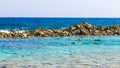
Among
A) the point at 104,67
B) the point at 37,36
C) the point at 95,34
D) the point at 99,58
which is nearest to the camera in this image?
the point at 104,67

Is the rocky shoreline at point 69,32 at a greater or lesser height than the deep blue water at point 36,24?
greater

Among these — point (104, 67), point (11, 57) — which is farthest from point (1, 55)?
point (104, 67)

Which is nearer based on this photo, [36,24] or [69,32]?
[69,32]

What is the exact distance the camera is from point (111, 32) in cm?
4181

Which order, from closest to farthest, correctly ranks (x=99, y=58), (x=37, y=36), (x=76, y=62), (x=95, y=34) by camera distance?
(x=76, y=62)
(x=99, y=58)
(x=37, y=36)
(x=95, y=34)

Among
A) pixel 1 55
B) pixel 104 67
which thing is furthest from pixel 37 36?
pixel 104 67

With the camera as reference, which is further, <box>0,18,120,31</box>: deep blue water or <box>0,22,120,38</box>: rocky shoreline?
<box>0,18,120,31</box>: deep blue water

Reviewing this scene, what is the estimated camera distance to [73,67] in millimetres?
16391

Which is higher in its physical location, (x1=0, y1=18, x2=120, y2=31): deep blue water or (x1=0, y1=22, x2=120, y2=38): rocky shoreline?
(x1=0, y1=22, x2=120, y2=38): rocky shoreline

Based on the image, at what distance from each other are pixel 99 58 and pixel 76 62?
6.68 feet

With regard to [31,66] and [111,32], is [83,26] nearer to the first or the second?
[111,32]

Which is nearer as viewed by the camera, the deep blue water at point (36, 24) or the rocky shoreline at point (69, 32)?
the rocky shoreline at point (69, 32)

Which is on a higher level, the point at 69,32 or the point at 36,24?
the point at 69,32

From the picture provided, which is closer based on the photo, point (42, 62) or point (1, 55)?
point (42, 62)
